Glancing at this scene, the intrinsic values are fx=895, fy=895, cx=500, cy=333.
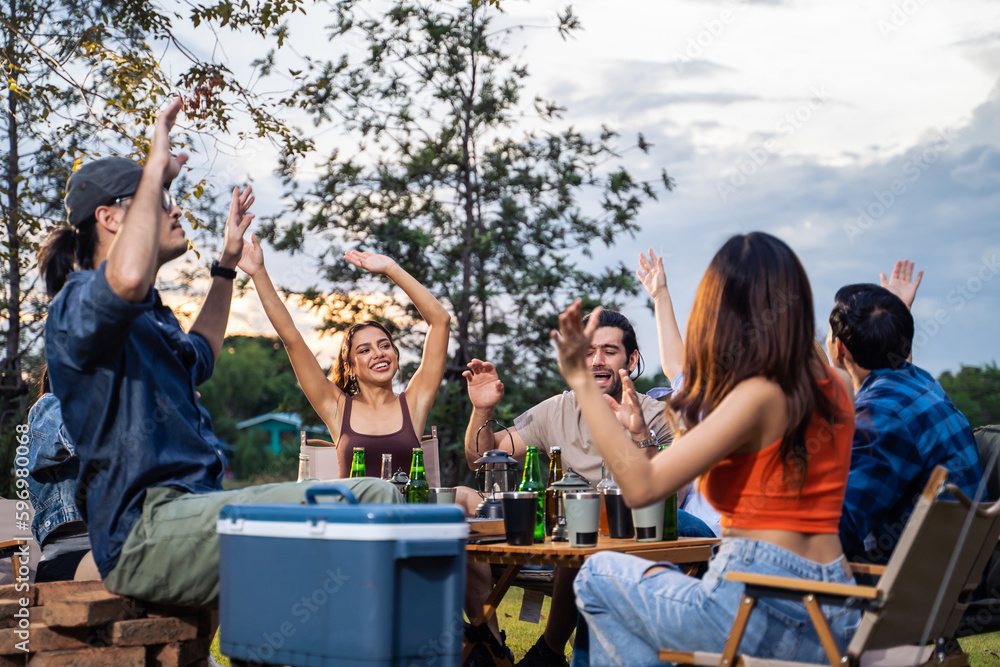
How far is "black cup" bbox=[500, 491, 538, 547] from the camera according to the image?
267cm

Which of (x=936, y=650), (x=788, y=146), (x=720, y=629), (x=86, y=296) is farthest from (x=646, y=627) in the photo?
(x=788, y=146)

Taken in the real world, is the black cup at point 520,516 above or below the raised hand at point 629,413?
below

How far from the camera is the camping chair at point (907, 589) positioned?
6.10 ft

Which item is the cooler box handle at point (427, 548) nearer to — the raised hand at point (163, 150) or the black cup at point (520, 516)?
the black cup at point (520, 516)

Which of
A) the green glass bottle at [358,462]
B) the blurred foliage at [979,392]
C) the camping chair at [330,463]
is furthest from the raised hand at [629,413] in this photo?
the blurred foliage at [979,392]

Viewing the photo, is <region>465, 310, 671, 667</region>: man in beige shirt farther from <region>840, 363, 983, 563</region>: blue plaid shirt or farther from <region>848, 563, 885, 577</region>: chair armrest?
<region>848, 563, 885, 577</region>: chair armrest

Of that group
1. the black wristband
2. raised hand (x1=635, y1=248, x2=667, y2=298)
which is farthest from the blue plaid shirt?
the black wristband

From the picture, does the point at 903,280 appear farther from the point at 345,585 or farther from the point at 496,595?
the point at 345,585

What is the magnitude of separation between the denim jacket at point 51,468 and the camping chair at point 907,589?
92.4 inches

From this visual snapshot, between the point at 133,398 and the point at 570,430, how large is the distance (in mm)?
2355

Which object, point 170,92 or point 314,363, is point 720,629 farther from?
point 170,92

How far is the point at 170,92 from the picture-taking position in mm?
7031

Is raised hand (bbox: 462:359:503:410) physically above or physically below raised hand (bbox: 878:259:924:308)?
below

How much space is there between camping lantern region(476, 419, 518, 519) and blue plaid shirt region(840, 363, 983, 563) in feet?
3.65
